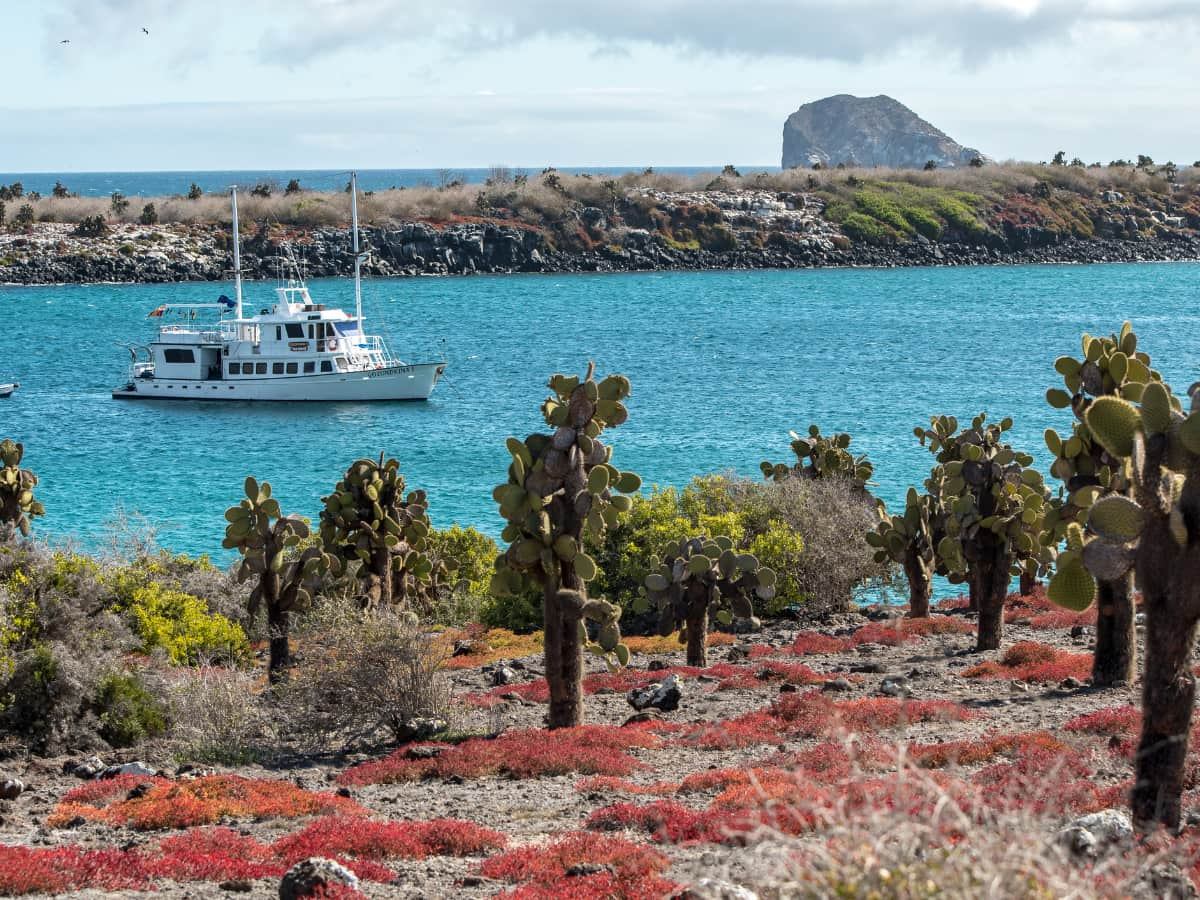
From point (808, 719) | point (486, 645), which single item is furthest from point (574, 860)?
point (486, 645)

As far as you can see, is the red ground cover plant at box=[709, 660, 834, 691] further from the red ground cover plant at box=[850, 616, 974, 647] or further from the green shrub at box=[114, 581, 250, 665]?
the green shrub at box=[114, 581, 250, 665]

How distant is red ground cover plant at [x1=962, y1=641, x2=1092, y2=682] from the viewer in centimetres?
1667

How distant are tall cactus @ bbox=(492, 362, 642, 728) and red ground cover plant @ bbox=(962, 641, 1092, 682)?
5.34 m

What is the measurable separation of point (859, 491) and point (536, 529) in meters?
16.0

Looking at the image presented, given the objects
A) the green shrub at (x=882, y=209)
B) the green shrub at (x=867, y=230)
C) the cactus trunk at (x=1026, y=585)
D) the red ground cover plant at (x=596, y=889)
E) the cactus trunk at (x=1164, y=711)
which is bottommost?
the cactus trunk at (x=1026, y=585)

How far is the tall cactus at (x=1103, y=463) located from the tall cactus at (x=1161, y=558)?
16.3 ft

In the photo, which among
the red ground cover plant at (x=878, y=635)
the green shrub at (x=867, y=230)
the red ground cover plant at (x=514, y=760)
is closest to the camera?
the red ground cover plant at (x=514, y=760)

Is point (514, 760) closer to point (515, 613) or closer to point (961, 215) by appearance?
point (515, 613)

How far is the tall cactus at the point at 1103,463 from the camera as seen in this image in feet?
51.4

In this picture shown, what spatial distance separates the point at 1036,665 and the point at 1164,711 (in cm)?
795

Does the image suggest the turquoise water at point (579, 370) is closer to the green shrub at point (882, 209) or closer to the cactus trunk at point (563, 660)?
the cactus trunk at point (563, 660)

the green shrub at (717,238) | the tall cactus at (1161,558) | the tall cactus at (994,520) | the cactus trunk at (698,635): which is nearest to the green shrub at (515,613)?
the cactus trunk at (698,635)

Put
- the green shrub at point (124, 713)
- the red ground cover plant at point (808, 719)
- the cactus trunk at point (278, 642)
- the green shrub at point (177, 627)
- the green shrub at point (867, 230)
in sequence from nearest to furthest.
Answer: the red ground cover plant at point (808, 719), the green shrub at point (124, 713), the cactus trunk at point (278, 642), the green shrub at point (177, 627), the green shrub at point (867, 230)

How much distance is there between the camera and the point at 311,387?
217 ft
